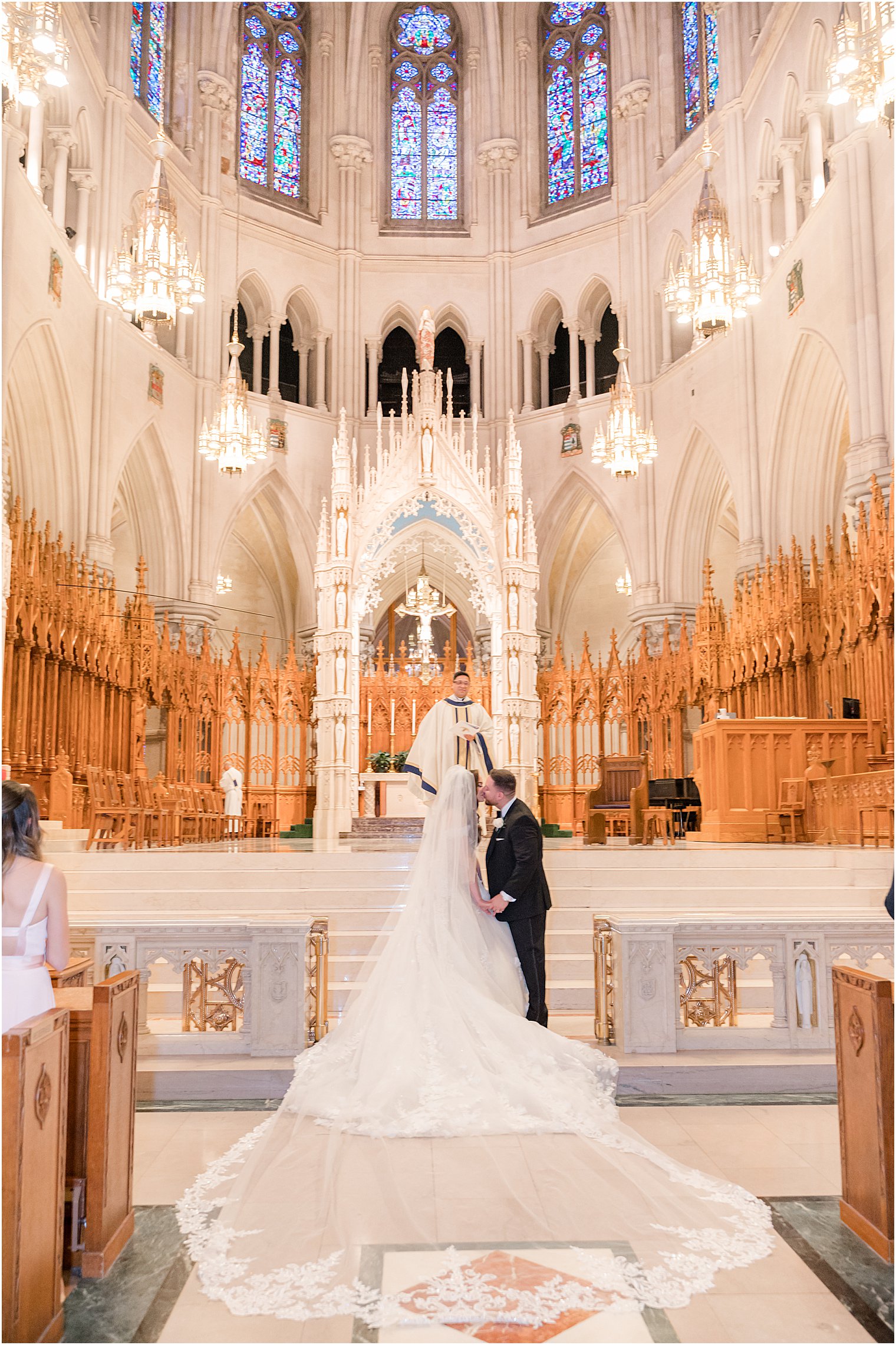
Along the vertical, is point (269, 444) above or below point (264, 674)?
above

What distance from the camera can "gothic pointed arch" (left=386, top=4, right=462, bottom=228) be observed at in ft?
78.4

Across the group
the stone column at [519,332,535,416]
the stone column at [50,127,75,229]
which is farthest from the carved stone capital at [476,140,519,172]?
the stone column at [50,127,75,229]

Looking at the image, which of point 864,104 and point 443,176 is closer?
point 864,104

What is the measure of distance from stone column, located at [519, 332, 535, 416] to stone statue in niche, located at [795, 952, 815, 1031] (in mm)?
17953

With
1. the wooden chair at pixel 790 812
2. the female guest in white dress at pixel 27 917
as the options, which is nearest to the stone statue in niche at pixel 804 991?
the female guest in white dress at pixel 27 917

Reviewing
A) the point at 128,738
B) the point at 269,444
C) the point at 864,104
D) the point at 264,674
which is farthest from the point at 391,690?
the point at 864,104

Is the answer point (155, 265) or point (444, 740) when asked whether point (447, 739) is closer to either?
point (444, 740)

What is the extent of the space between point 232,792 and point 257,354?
957 centimetres

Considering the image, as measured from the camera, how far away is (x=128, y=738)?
636 inches

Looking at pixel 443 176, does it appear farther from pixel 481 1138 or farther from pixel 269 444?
pixel 481 1138

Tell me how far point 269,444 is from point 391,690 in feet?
19.9

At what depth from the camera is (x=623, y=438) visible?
1672 cm

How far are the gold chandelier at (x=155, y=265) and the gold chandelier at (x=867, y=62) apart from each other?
7387 millimetres

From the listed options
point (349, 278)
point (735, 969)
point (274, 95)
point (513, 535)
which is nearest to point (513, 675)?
point (513, 535)
